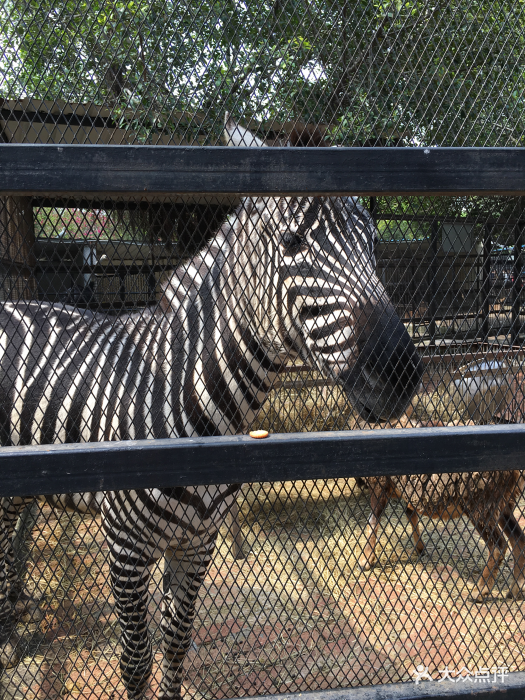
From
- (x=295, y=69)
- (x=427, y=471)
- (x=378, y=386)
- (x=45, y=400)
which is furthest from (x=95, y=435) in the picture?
(x=295, y=69)

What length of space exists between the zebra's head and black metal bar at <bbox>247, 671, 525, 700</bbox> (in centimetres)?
78

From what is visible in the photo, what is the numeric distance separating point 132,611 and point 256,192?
196 cm

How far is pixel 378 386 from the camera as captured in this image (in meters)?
1.66

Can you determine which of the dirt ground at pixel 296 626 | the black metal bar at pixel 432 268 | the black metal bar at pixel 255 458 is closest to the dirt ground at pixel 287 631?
the dirt ground at pixel 296 626

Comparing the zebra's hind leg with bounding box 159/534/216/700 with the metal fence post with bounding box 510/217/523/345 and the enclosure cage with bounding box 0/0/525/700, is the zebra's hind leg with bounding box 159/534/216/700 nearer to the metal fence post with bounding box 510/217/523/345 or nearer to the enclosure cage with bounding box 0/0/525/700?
the enclosure cage with bounding box 0/0/525/700

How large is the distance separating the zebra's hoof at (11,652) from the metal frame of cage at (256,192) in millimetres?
2419

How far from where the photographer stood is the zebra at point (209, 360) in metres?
1.67

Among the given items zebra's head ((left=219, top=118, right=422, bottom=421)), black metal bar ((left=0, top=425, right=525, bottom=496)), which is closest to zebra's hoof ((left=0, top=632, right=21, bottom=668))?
black metal bar ((left=0, top=425, right=525, bottom=496))

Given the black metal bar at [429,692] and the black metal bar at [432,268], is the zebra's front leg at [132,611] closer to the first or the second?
the black metal bar at [429,692]

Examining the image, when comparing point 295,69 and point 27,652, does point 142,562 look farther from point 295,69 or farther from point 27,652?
point 295,69

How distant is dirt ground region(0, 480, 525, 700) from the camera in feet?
5.65

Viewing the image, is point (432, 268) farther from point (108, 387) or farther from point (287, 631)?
point (287, 631)

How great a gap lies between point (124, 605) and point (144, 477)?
136 centimetres

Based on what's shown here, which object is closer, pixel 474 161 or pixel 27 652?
pixel 474 161
